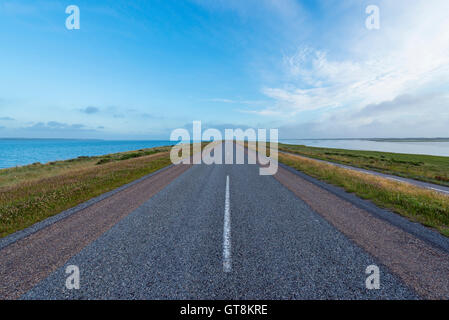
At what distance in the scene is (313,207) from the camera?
644 centimetres

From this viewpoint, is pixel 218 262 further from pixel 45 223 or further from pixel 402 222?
pixel 402 222

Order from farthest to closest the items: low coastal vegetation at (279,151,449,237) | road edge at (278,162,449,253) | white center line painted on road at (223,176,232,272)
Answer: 1. low coastal vegetation at (279,151,449,237)
2. road edge at (278,162,449,253)
3. white center line painted on road at (223,176,232,272)

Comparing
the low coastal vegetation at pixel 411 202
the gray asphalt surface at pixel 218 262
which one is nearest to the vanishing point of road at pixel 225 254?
the gray asphalt surface at pixel 218 262

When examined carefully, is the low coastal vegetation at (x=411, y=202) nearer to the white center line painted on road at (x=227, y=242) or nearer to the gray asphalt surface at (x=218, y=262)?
the gray asphalt surface at (x=218, y=262)

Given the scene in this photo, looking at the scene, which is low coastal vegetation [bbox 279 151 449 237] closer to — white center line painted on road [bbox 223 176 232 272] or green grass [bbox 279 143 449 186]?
white center line painted on road [bbox 223 176 232 272]

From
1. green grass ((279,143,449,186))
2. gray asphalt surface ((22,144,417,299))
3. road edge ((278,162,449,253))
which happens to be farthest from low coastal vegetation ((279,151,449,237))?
green grass ((279,143,449,186))

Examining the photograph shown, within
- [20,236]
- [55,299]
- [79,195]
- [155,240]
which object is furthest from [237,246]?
[79,195]

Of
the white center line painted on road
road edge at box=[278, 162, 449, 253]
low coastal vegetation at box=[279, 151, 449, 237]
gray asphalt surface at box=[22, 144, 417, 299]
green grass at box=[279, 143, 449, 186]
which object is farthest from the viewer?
green grass at box=[279, 143, 449, 186]

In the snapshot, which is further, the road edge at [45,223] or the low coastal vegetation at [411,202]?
the low coastal vegetation at [411,202]

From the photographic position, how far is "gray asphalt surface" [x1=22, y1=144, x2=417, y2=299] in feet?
8.93

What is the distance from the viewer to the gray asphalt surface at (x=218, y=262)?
2.72 m

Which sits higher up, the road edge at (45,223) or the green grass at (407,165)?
the green grass at (407,165)

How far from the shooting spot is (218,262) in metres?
3.42

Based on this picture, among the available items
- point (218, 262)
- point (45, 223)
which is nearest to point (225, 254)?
point (218, 262)
